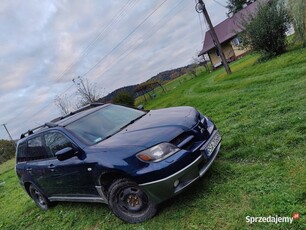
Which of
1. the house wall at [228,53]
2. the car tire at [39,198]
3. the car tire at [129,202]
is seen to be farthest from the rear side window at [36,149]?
the house wall at [228,53]

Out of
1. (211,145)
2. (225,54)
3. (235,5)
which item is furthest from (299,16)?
(235,5)

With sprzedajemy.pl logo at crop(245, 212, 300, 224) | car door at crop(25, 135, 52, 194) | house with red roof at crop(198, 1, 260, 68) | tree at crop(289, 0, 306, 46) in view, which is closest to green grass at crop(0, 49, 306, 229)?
sprzedajemy.pl logo at crop(245, 212, 300, 224)

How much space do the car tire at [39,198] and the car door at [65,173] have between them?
728mm

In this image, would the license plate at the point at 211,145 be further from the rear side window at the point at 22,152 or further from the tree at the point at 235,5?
the tree at the point at 235,5

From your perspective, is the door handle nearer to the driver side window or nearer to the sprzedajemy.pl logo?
the driver side window

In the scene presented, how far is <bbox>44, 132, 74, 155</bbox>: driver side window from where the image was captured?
459 centimetres

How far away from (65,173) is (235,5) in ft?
179

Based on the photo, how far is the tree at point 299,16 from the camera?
1342 centimetres

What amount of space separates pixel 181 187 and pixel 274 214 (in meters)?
1.13

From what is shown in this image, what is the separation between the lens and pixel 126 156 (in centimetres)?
365

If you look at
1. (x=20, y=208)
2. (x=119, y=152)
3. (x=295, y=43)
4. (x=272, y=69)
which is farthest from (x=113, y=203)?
(x=295, y=43)

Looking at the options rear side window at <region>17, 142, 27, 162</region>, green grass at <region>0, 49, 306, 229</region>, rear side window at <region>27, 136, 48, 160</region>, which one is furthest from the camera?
rear side window at <region>17, 142, 27, 162</region>

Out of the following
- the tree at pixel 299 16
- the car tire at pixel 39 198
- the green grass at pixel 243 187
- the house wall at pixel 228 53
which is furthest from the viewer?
the house wall at pixel 228 53

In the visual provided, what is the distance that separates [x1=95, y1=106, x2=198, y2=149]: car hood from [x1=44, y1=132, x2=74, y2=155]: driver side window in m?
0.75
